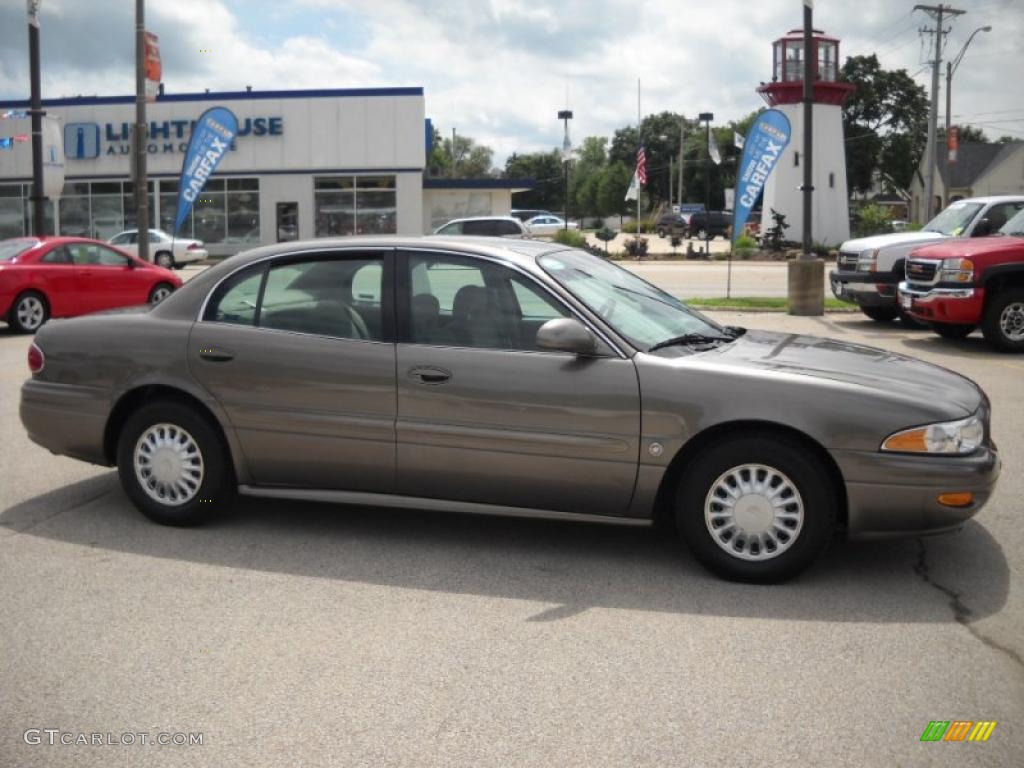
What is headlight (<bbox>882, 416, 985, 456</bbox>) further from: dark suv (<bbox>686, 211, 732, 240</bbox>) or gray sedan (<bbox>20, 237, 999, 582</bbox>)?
dark suv (<bbox>686, 211, 732, 240</bbox>)

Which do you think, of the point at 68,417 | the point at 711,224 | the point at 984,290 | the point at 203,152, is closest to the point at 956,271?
the point at 984,290

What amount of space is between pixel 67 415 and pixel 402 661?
2.93 m

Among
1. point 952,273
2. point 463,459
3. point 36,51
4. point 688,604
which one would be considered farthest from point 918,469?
point 36,51

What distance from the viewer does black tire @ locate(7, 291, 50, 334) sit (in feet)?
52.3

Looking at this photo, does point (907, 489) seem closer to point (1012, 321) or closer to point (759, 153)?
point (1012, 321)

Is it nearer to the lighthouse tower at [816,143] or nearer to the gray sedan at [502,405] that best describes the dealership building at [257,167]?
the lighthouse tower at [816,143]

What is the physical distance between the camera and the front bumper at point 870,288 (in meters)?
16.7

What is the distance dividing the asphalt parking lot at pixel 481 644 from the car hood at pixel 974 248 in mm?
7815

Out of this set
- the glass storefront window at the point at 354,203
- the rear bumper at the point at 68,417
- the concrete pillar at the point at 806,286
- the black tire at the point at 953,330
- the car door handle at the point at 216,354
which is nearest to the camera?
the car door handle at the point at 216,354

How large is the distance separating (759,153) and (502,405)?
15.6 meters

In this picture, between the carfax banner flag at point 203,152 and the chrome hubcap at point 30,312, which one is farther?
the carfax banner flag at point 203,152

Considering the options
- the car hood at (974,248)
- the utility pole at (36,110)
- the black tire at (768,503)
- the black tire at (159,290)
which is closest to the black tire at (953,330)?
the car hood at (974,248)

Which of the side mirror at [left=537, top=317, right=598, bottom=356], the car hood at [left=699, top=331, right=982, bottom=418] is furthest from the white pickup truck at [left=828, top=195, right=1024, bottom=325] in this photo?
the side mirror at [left=537, top=317, right=598, bottom=356]

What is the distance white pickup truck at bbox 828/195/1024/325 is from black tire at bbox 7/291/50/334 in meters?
12.0
